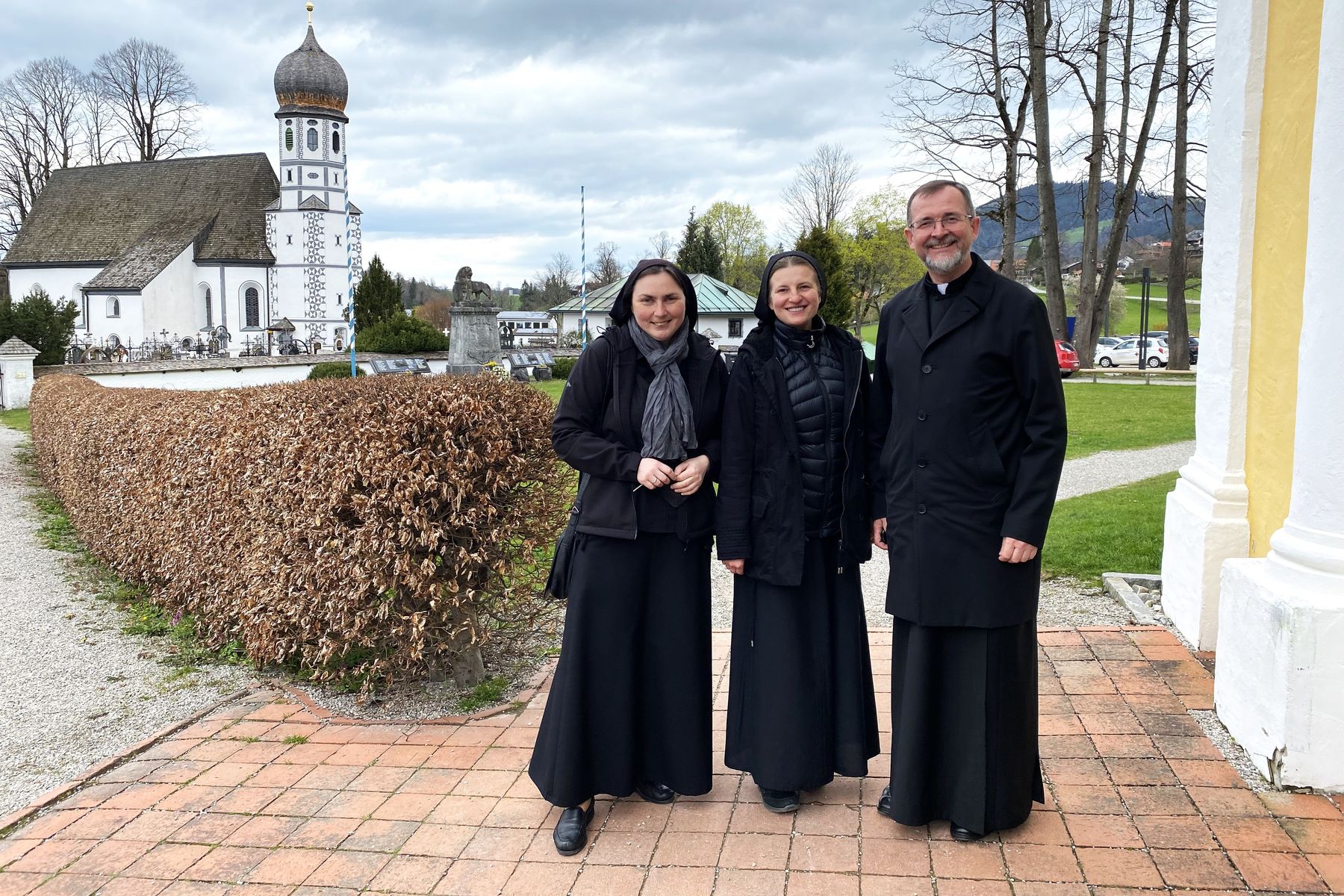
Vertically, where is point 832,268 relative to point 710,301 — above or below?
above

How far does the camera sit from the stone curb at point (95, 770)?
A: 3.63 meters

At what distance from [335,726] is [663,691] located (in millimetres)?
1857

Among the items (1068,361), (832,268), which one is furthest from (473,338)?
(832,268)

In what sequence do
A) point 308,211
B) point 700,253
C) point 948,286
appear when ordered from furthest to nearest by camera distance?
point 700,253 < point 308,211 < point 948,286

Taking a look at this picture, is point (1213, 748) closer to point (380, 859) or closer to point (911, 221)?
point (911, 221)

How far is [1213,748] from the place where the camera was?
3701 mm

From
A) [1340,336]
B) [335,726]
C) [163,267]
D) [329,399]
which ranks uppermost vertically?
[163,267]

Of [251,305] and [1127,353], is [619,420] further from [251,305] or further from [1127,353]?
[251,305]

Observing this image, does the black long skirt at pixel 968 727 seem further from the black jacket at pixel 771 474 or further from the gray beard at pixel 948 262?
the gray beard at pixel 948 262

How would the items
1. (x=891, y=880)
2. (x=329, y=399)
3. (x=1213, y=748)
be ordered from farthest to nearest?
(x=329, y=399), (x=1213, y=748), (x=891, y=880)

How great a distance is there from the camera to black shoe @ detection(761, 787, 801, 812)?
132 inches

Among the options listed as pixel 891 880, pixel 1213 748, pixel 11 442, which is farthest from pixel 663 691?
pixel 11 442

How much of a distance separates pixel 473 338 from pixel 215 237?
1328 inches

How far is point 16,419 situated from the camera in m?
22.3
